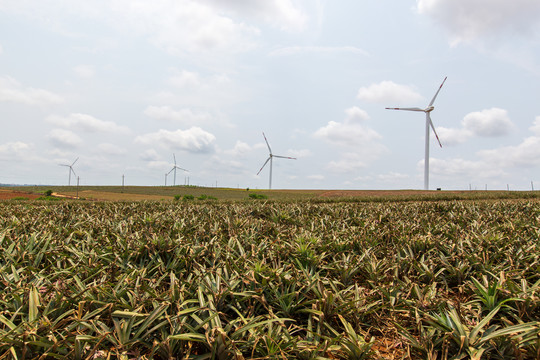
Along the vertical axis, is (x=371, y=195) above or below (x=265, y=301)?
above

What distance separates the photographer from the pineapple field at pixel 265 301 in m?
2.24

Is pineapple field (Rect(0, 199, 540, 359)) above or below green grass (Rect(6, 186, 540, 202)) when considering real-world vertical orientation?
below

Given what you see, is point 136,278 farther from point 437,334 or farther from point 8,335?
point 437,334

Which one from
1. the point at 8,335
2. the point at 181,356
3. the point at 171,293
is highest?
the point at 171,293

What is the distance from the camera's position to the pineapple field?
224 cm

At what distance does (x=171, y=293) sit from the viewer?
8.82ft

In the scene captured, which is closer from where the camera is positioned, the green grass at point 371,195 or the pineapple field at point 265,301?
the pineapple field at point 265,301

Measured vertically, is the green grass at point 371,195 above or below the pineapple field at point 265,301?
above

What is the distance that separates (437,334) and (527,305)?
126cm

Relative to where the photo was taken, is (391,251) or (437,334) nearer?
(437,334)

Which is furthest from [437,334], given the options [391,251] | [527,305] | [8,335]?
[8,335]

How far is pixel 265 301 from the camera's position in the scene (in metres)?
2.79

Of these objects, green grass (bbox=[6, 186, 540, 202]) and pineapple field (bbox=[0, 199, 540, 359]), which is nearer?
pineapple field (bbox=[0, 199, 540, 359])

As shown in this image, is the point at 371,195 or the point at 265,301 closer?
the point at 265,301
